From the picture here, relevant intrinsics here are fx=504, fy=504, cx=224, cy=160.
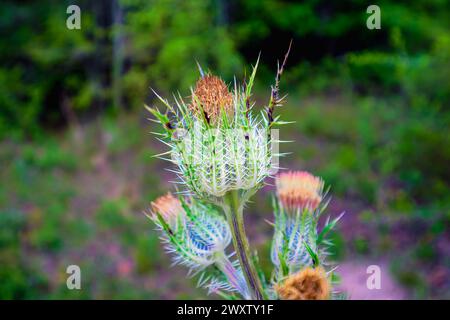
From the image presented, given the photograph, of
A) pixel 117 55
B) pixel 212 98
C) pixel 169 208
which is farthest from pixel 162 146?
pixel 212 98

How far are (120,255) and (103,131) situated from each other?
14.6 ft

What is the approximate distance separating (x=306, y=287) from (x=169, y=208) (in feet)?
2.35

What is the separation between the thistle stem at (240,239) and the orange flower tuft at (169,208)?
1.03ft

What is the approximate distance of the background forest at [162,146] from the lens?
7117mm

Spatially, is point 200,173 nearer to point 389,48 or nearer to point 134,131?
point 134,131

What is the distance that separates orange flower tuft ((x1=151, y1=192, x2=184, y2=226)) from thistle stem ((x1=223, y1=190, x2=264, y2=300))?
0.31 meters

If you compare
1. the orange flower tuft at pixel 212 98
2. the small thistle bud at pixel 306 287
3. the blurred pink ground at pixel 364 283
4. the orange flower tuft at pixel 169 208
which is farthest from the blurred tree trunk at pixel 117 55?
the small thistle bud at pixel 306 287

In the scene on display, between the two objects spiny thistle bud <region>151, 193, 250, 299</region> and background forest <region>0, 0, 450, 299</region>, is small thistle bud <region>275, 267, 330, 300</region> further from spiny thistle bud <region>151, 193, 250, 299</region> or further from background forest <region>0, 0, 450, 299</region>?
background forest <region>0, 0, 450, 299</region>

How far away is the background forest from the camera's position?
7.12 meters

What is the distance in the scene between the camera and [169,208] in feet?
6.96

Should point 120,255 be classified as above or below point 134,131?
below

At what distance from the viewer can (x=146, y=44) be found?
11.2m

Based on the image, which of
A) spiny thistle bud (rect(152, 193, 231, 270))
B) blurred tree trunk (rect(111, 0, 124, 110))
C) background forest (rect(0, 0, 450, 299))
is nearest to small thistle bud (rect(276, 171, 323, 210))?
spiny thistle bud (rect(152, 193, 231, 270))
